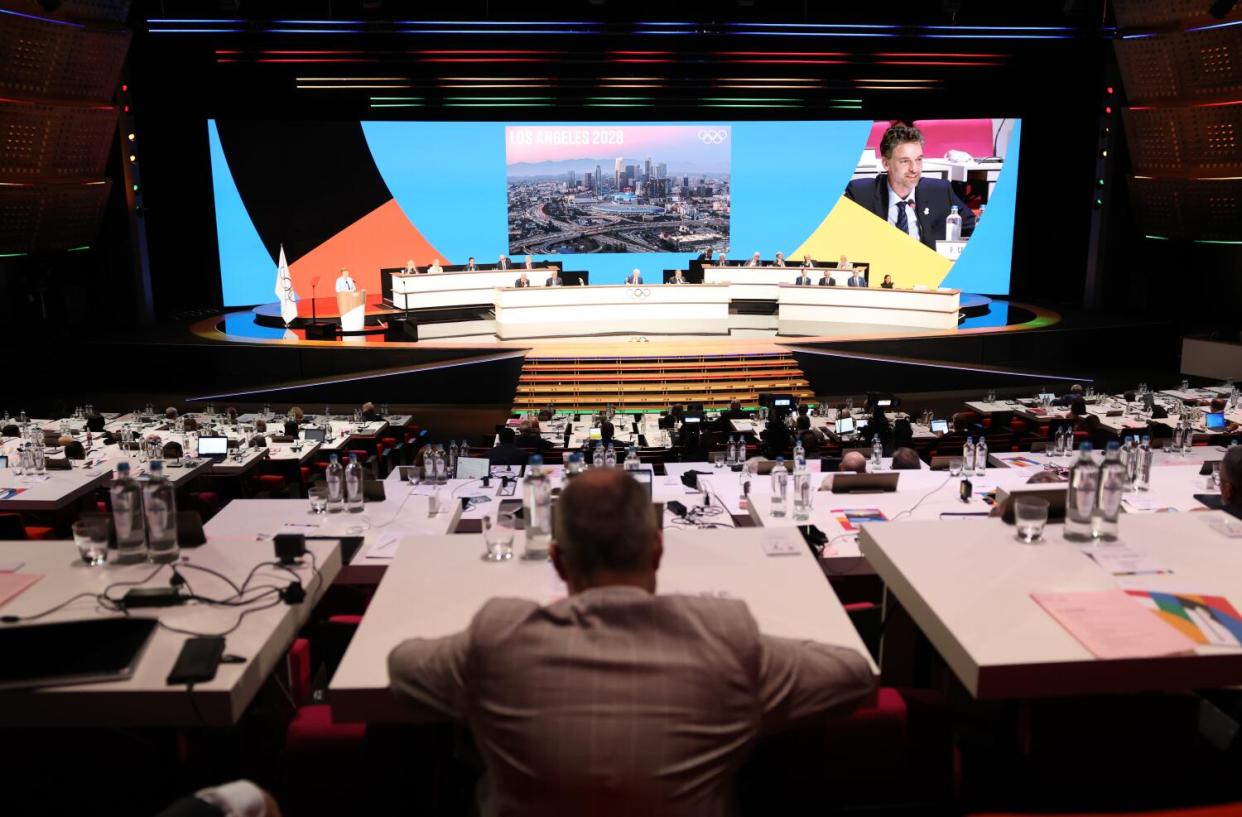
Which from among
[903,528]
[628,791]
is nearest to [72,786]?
[628,791]

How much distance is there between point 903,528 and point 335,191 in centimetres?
1597

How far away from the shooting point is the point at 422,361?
37.6ft

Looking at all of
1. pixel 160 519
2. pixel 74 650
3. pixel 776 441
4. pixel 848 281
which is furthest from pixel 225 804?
pixel 848 281

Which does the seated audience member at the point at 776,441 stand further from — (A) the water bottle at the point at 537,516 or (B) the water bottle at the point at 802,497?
(A) the water bottle at the point at 537,516

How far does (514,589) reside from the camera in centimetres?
231

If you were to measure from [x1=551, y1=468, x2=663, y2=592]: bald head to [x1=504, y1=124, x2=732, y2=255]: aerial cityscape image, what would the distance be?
16075 millimetres

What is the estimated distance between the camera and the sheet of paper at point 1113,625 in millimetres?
1958

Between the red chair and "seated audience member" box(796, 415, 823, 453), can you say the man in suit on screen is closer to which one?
"seated audience member" box(796, 415, 823, 453)

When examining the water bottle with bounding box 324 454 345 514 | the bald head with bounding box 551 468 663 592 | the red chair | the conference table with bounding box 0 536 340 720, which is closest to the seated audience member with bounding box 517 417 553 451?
the water bottle with bounding box 324 454 345 514

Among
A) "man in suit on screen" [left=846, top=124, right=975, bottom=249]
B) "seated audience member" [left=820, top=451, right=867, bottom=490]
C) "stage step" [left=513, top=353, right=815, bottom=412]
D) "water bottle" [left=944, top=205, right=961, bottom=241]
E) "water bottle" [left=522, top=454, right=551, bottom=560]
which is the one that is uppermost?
"man in suit on screen" [left=846, top=124, right=975, bottom=249]

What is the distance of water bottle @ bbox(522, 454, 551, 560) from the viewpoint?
252cm

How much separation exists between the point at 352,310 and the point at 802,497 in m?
9.88

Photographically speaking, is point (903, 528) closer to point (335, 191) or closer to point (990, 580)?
point (990, 580)

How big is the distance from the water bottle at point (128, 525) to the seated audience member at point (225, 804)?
4.79 ft
